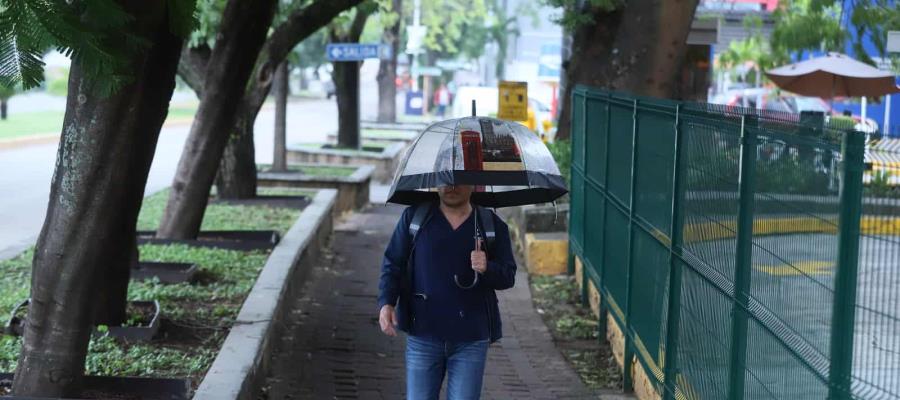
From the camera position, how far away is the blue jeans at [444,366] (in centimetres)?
569

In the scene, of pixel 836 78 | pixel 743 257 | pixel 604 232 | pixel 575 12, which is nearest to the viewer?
pixel 743 257

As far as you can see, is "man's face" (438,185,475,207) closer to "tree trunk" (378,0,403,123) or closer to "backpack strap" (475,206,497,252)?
"backpack strap" (475,206,497,252)

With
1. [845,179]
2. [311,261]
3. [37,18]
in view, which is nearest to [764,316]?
[845,179]

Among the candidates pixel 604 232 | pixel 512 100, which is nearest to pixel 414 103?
pixel 512 100

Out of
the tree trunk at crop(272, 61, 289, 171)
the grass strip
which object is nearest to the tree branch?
the grass strip

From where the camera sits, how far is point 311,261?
512 inches

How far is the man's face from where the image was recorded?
5.71 meters

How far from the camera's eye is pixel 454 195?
5727mm

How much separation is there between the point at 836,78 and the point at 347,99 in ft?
35.9

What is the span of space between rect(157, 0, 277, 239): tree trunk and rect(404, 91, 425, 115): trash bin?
43.6m

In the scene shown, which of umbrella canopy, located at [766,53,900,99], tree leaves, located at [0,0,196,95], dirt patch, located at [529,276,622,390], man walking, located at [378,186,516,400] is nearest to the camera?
tree leaves, located at [0,0,196,95]

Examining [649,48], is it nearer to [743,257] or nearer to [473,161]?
[473,161]

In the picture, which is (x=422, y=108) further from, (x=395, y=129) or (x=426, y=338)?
(x=426, y=338)

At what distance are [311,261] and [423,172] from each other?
736cm
